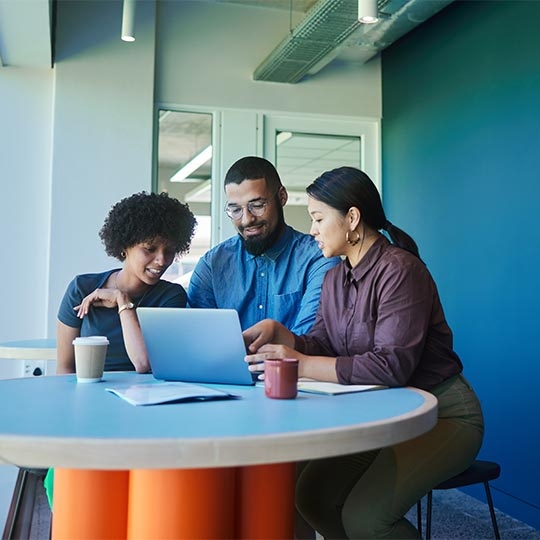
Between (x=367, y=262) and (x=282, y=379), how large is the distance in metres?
0.56

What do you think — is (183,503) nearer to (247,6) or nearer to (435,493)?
(435,493)

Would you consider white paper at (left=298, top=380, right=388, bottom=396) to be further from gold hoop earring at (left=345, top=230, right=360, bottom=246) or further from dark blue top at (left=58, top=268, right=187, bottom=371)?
dark blue top at (left=58, top=268, right=187, bottom=371)

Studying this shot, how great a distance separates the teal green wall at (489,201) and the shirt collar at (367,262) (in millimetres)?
1568

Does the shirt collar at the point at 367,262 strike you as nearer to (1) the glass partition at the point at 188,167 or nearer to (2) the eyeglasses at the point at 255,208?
(2) the eyeglasses at the point at 255,208

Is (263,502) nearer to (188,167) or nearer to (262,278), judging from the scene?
(262,278)

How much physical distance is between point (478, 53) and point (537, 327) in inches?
63.0

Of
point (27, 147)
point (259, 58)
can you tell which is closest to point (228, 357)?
point (27, 147)

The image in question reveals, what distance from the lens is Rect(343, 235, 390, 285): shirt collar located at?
5.73 ft

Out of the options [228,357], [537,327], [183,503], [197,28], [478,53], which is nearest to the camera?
[183,503]

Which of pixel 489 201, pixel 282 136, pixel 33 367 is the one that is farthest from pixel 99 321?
pixel 282 136

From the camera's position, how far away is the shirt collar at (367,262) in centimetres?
175

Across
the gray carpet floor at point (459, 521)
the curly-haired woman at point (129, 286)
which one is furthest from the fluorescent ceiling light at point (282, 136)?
the gray carpet floor at point (459, 521)

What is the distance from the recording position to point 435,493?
3613 mm

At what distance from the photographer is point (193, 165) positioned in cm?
433
